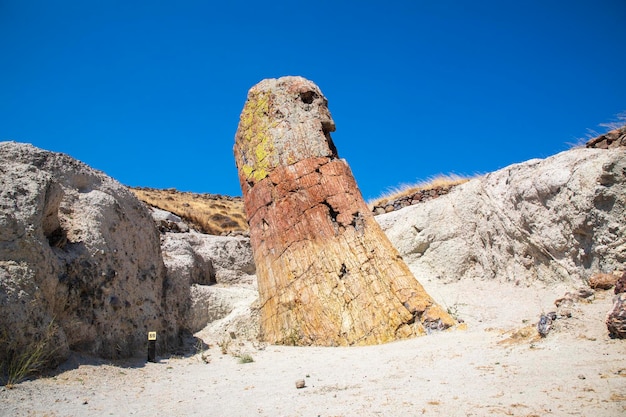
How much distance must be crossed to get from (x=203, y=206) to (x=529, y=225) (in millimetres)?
24738

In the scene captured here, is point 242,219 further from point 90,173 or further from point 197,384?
point 197,384

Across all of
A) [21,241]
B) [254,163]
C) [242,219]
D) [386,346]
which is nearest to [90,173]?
[21,241]

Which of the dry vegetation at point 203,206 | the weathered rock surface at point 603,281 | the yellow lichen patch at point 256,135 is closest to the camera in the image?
the weathered rock surface at point 603,281

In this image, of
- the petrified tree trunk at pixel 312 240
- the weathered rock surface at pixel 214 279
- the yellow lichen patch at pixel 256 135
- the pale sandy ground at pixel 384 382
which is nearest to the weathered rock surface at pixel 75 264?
the pale sandy ground at pixel 384 382

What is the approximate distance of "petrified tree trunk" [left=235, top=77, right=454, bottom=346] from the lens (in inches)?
252

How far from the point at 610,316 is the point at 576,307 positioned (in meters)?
1.07

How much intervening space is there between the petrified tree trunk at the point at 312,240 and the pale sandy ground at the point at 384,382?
0.61 meters

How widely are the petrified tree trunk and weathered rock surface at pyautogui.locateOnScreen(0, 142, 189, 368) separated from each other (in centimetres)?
162

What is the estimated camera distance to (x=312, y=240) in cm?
723

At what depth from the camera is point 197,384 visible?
4547mm

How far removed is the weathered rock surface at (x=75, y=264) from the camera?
4.53m

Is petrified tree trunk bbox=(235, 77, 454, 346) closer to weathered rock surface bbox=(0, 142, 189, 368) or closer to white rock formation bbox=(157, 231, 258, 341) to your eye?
white rock formation bbox=(157, 231, 258, 341)

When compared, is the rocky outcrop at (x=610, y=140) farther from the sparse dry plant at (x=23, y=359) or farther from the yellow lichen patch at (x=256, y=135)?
the sparse dry plant at (x=23, y=359)

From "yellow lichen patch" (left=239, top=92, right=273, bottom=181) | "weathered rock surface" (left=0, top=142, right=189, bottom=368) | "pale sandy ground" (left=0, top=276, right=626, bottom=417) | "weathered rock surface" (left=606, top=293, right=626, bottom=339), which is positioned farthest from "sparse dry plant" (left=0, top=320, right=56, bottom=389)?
"weathered rock surface" (left=606, top=293, right=626, bottom=339)
